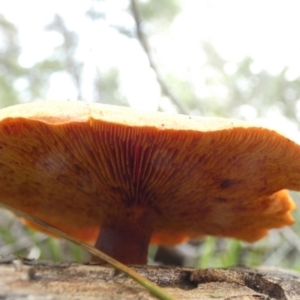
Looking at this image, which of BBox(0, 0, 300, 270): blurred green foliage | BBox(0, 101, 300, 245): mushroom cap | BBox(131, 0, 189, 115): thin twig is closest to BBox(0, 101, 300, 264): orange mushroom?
BBox(0, 101, 300, 245): mushroom cap

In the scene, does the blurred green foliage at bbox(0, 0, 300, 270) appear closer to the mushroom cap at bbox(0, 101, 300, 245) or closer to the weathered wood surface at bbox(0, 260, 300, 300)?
the mushroom cap at bbox(0, 101, 300, 245)

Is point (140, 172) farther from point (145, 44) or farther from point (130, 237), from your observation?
point (145, 44)

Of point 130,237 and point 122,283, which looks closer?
point 122,283

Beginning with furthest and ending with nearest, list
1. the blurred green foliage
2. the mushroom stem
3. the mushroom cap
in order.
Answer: the blurred green foliage
the mushroom stem
the mushroom cap

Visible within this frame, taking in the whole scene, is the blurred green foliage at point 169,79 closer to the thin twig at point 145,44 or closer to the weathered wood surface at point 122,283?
the thin twig at point 145,44

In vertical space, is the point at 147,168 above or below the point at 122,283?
above

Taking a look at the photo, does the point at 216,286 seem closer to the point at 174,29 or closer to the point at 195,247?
the point at 195,247

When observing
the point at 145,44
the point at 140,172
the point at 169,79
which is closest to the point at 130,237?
the point at 140,172

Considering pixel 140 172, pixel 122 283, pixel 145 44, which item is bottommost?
pixel 122 283
